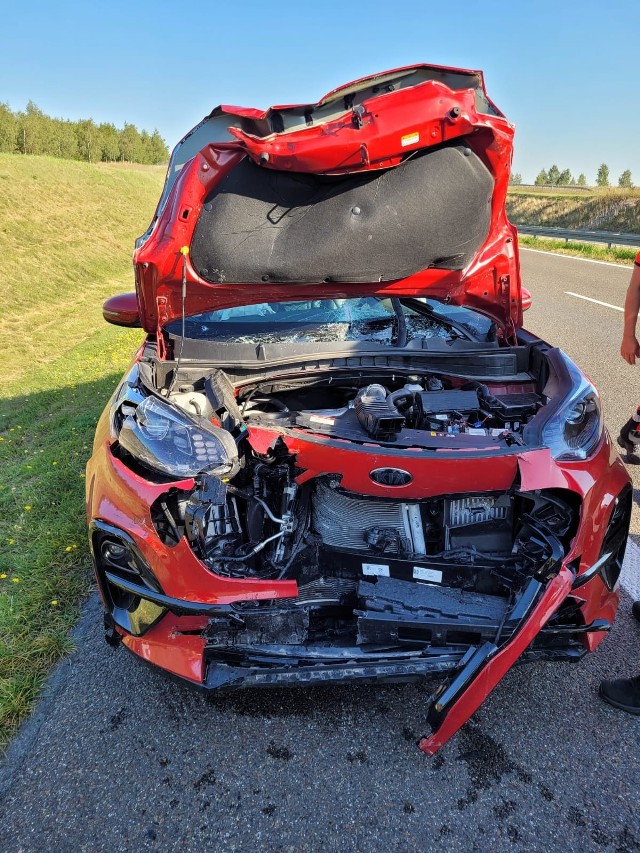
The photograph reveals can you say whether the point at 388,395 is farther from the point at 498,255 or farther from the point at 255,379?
the point at 498,255

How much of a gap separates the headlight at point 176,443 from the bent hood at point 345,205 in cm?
92

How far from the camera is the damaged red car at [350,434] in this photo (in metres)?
1.92

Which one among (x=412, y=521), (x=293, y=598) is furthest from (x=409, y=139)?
(x=293, y=598)

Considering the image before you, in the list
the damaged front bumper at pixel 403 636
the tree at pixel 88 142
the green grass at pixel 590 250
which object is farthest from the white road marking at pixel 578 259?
the tree at pixel 88 142

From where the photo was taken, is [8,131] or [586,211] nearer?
[586,211]

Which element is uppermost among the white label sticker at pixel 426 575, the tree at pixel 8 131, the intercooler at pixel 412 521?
the tree at pixel 8 131

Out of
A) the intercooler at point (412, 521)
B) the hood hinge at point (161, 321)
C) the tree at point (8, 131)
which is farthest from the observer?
the tree at point (8, 131)

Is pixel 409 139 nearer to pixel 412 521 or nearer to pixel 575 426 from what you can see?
pixel 575 426

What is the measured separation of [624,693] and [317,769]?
1202mm

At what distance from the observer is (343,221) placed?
285cm

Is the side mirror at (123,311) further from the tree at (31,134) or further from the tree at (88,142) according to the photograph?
the tree at (88,142)

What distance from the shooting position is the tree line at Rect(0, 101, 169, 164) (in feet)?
114

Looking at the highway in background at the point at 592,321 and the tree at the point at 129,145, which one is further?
the tree at the point at 129,145

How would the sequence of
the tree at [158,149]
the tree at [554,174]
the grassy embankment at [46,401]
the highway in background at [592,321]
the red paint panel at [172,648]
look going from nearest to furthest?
the red paint panel at [172,648] → the grassy embankment at [46,401] → the highway in background at [592,321] → the tree at [158,149] → the tree at [554,174]
